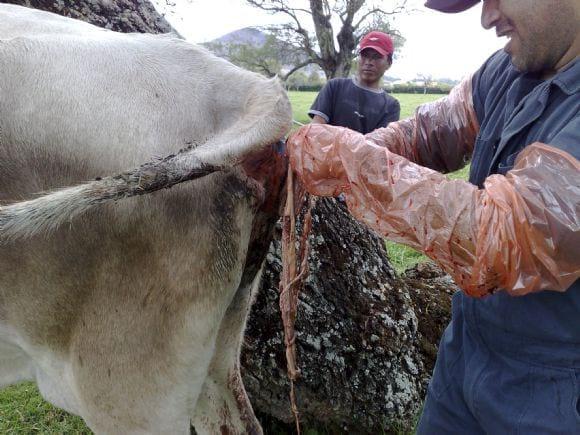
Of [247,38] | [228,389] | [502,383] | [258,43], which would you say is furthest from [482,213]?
[247,38]

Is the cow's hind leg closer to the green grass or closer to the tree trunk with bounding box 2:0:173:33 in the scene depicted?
the green grass

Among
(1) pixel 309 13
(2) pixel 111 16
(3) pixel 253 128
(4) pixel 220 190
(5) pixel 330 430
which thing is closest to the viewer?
(3) pixel 253 128

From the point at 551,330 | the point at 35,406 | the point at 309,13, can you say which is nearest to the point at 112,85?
the point at 551,330

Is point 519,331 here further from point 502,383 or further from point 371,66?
point 371,66

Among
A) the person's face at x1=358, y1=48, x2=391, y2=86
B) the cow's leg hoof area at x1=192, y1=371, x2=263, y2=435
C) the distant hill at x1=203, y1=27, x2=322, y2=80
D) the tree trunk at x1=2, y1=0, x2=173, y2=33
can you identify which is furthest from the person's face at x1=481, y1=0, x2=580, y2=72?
the distant hill at x1=203, y1=27, x2=322, y2=80

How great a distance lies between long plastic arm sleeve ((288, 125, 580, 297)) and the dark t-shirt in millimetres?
3934

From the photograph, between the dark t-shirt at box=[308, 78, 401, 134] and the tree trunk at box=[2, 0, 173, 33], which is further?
the dark t-shirt at box=[308, 78, 401, 134]

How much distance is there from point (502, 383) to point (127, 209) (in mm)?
1303

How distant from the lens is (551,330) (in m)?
1.56

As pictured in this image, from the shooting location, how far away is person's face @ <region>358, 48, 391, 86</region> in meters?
5.35

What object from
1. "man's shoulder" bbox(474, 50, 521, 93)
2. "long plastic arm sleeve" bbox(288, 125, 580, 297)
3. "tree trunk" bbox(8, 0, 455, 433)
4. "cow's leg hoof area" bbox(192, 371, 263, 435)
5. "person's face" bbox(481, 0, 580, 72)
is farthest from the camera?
"tree trunk" bbox(8, 0, 455, 433)

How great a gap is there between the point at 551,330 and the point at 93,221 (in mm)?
→ 1393

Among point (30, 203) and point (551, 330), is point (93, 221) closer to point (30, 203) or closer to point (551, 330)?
point (30, 203)

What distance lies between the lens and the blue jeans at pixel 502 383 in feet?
5.15
